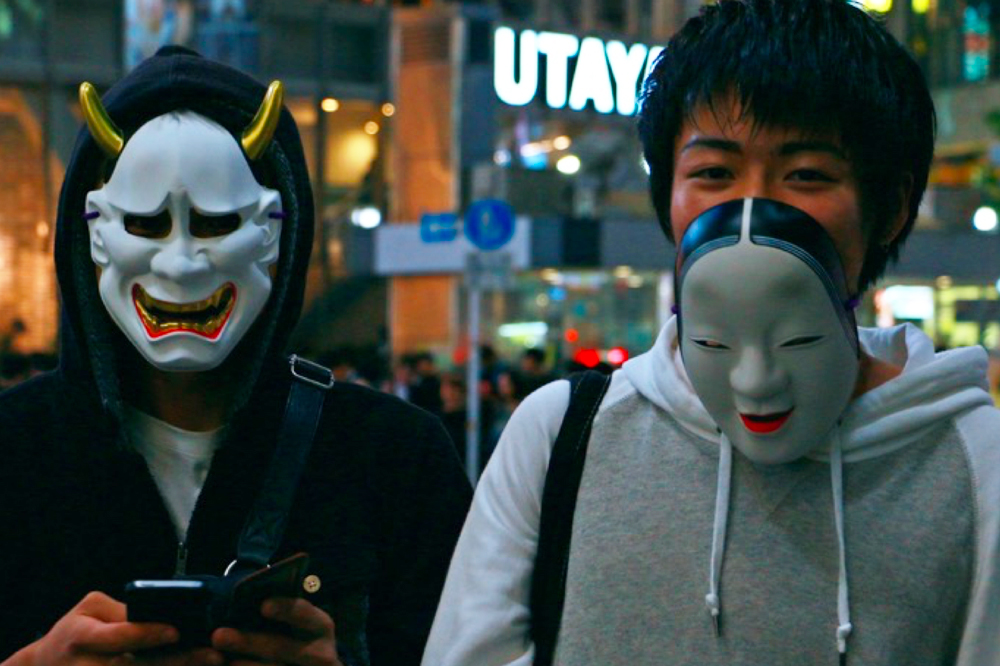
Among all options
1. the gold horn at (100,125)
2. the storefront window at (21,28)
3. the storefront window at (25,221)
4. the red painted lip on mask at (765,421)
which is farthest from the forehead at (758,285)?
the storefront window at (21,28)

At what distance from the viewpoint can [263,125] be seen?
274 cm

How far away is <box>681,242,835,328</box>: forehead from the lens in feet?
6.48

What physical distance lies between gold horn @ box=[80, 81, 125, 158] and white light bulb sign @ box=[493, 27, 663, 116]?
20250 mm

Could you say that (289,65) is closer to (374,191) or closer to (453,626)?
(374,191)

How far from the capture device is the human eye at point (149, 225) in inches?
105

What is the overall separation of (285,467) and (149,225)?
469 millimetres

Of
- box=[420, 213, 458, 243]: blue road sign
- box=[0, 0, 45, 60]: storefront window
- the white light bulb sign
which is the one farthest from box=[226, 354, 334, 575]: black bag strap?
the white light bulb sign

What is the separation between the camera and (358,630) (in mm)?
2686

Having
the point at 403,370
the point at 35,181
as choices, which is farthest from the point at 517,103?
the point at 403,370

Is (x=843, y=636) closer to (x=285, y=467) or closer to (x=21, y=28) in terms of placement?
(x=285, y=467)

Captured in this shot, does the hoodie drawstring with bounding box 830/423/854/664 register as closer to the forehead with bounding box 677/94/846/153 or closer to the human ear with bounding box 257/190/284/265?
the forehead with bounding box 677/94/846/153

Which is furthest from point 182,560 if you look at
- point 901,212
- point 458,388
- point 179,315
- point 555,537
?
point 458,388

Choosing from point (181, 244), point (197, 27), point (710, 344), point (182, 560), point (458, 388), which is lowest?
point (458, 388)

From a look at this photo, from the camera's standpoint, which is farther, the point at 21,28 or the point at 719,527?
the point at 21,28
